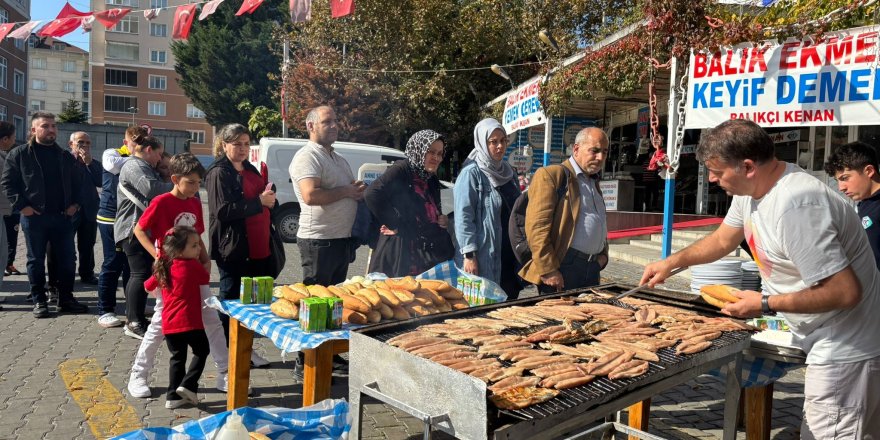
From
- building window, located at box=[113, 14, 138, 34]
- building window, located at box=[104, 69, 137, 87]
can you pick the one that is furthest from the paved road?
building window, located at box=[113, 14, 138, 34]

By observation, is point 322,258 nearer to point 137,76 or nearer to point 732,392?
point 732,392

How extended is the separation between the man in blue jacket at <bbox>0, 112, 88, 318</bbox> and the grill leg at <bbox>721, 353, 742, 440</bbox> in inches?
276

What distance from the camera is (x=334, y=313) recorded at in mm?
3443

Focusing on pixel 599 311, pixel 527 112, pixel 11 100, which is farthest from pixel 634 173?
pixel 11 100

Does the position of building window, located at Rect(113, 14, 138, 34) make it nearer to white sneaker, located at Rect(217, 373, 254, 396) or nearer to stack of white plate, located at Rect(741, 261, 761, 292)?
white sneaker, located at Rect(217, 373, 254, 396)

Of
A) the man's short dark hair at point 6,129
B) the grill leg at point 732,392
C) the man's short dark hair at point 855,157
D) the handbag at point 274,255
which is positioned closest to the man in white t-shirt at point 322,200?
the handbag at point 274,255

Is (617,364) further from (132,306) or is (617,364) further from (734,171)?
(132,306)

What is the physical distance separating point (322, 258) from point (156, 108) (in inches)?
3020

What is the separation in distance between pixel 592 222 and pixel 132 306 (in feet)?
14.9

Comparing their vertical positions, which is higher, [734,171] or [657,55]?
[657,55]

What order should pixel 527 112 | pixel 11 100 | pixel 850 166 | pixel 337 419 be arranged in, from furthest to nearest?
pixel 11 100
pixel 527 112
pixel 850 166
pixel 337 419

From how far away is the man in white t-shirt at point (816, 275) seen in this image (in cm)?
252

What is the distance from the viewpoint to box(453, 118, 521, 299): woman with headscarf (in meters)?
5.19

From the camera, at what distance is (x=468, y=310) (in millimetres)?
3514
